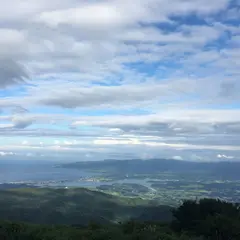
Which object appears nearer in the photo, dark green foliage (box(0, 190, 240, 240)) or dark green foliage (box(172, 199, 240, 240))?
dark green foliage (box(0, 190, 240, 240))

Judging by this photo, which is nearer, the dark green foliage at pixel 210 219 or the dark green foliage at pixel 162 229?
the dark green foliage at pixel 162 229

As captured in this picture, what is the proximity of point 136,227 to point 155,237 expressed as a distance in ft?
26.1

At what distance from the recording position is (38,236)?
34719 millimetres

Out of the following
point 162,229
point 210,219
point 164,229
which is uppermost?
point 210,219

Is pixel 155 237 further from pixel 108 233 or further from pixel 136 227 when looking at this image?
pixel 136 227

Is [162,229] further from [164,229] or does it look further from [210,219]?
[210,219]

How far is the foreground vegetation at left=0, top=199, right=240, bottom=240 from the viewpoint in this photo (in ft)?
111

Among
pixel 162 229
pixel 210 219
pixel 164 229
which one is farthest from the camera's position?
pixel 210 219

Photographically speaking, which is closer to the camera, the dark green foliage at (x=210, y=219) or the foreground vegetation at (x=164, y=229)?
the foreground vegetation at (x=164, y=229)

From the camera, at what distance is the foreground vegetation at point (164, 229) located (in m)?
33.7

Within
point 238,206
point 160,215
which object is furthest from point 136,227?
point 160,215

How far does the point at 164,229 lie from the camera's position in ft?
140

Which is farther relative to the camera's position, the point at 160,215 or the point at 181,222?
the point at 160,215

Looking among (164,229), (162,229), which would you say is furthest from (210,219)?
(162,229)
